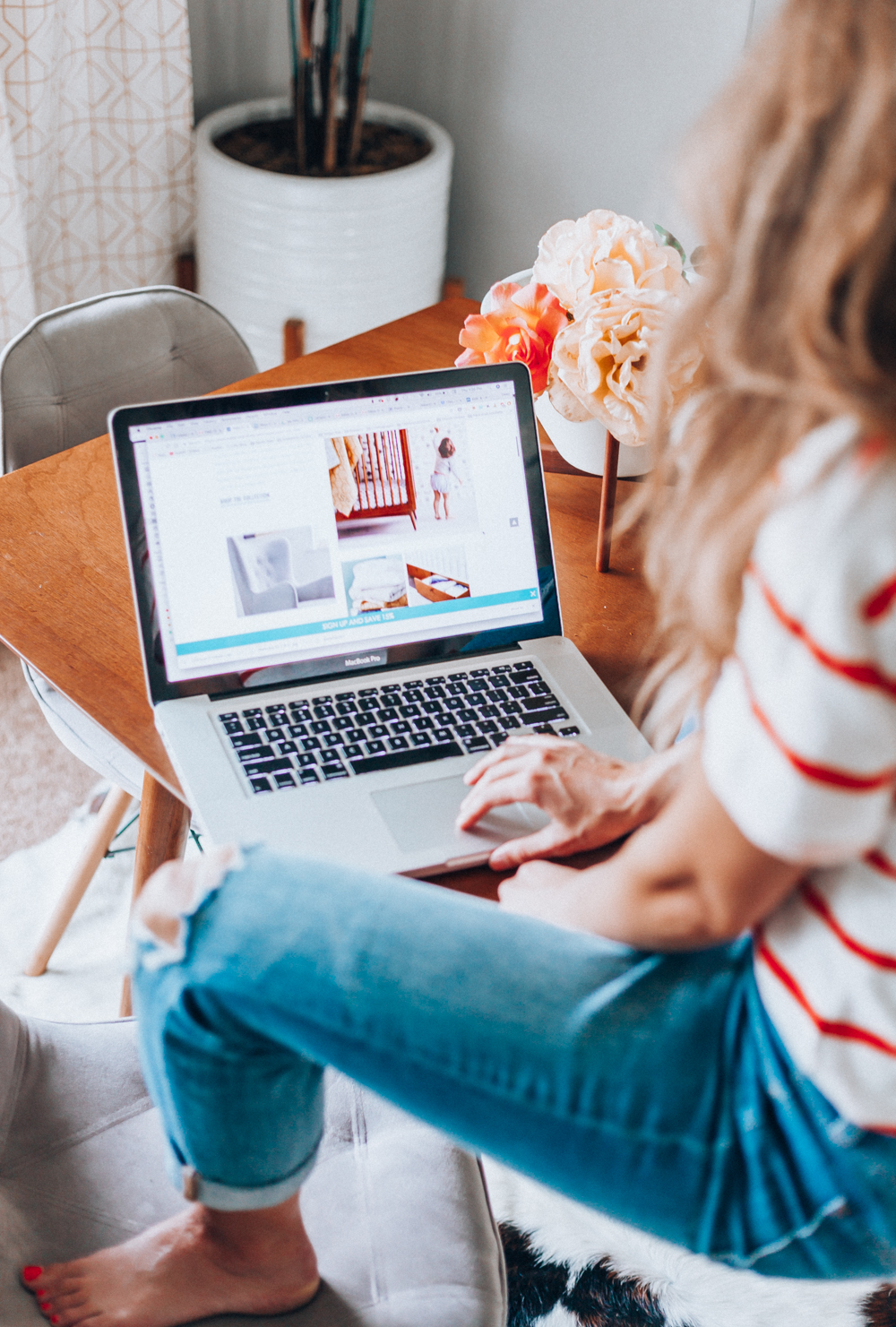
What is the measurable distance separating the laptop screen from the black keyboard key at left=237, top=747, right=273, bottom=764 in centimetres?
8

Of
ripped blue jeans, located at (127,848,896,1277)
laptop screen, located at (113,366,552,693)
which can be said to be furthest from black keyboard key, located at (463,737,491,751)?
ripped blue jeans, located at (127,848,896,1277)

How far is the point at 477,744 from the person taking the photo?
34.8 inches

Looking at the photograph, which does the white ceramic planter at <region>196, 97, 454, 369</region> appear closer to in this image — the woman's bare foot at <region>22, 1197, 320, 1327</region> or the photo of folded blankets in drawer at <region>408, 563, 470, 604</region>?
the photo of folded blankets in drawer at <region>408, 563, 470, 604</region>

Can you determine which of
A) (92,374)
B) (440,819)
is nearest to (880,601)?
(440,819)

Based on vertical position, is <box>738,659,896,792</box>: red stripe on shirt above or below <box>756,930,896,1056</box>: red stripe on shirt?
above

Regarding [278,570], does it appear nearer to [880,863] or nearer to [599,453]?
[599,453]

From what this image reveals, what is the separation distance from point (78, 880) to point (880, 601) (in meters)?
1.25

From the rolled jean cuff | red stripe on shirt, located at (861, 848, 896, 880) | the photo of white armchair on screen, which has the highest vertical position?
red stripe on shirt, located at (861, 848, 896, 880)

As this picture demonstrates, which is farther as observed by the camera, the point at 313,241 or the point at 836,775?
the point at 313,241

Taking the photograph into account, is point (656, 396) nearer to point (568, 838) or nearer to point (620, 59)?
point (568, 838)

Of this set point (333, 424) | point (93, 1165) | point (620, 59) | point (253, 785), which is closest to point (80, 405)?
point (333, 424)

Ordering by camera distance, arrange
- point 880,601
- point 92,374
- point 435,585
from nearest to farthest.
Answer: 1. point 880,601
2. point 435,585
3. point 92,374

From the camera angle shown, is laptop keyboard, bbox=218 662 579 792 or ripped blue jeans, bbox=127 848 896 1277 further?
laptop keyboard, bbox=218 662 579 792

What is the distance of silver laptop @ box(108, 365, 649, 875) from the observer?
854 mm
